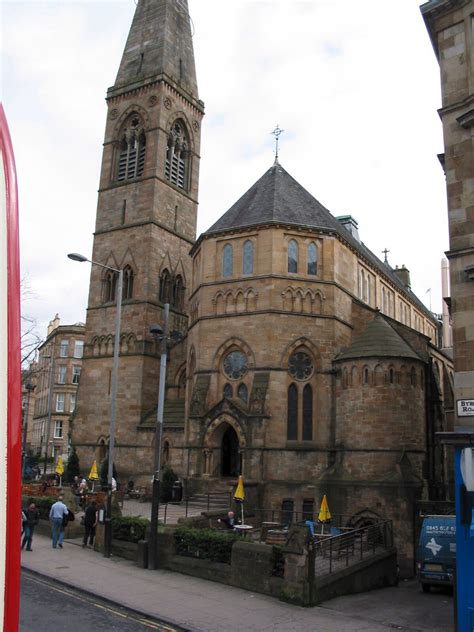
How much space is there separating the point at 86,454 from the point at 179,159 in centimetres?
2124

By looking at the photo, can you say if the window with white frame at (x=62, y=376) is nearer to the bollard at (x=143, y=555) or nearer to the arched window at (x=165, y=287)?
the arched window at (x=165, y=287)

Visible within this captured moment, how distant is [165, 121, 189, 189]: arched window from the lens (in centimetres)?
4304

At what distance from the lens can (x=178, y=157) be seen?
Result: 145 ft

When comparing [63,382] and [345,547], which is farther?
[63,382]

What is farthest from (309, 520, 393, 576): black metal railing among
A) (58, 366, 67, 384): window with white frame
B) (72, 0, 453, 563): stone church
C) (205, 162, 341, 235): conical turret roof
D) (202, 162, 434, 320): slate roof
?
(58, 366, 67, 384): window with white frame

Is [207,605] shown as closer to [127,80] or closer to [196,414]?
[196,414]

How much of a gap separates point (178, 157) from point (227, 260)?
15689 millimetres

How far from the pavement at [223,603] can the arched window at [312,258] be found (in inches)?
638

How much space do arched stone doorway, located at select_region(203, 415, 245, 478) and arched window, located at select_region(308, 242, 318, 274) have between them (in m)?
8.31

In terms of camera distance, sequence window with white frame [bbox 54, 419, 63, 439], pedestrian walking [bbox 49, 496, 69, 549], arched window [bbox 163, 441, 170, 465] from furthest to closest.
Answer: window with white frame [bbox 54, 419, 63, 439] < arched window [bbox 163, 441, 170, 465] < pedestrian walking [bbox 49, 496, 69, 549]

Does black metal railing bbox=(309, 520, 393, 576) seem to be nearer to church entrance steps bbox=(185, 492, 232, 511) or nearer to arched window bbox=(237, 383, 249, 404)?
church entrance steps bbox=(185, 492, 232, 511)

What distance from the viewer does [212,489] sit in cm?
2822

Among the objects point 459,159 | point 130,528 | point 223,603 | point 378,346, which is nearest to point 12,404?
point 223,603

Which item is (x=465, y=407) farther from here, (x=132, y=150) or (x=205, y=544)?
(x=132, y=150)
